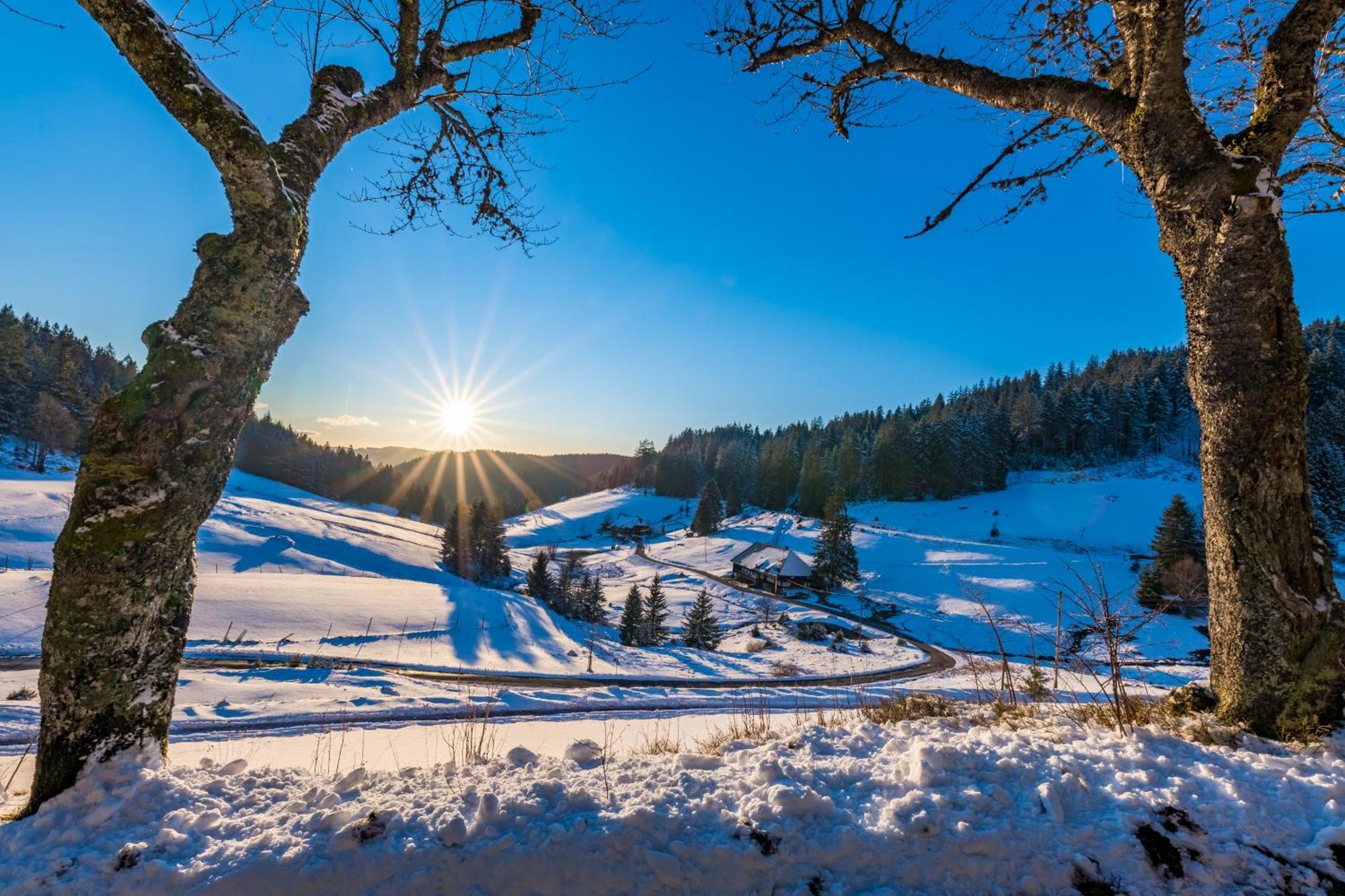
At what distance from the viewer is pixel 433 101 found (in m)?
4.49

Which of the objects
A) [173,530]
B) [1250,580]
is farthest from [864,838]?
[173,530]

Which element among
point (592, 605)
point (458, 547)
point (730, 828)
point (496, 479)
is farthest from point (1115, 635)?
point (496, 479)

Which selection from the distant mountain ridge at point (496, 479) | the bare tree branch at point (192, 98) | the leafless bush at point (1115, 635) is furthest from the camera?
the distant mountain ridge at point (496, 479)

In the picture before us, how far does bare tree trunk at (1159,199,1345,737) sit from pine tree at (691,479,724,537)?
78955 mm

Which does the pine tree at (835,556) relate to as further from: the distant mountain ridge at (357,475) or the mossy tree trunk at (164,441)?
the mossy tree trunk at (164,441)

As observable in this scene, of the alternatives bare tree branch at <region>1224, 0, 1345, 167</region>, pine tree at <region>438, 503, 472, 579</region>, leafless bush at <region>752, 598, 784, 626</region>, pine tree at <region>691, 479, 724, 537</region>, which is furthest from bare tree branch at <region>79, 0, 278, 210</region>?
pine tree at <region>691, 479, 724, 537</region>

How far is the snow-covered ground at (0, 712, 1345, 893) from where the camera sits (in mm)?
1886

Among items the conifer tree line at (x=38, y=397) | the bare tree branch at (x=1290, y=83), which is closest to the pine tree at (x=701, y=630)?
the bare tree branch at (x=1290, y=83)

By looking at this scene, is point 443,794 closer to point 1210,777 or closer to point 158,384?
point 158,384

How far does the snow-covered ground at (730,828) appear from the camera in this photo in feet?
6.19

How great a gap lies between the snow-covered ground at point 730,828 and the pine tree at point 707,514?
260ft

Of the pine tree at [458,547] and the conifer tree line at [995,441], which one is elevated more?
the conifer tree line at [995,441]

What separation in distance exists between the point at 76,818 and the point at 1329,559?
5968mm

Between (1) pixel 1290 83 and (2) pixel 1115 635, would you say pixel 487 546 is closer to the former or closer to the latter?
(2) pixel 1115 635
